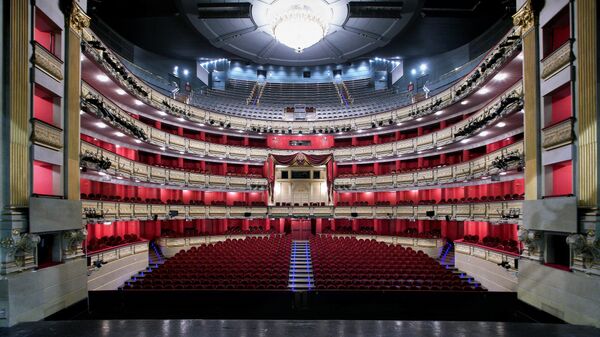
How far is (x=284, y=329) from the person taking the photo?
7242 millimetres

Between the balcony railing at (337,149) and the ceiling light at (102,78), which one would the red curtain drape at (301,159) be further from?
the ceiling light at (102,78)

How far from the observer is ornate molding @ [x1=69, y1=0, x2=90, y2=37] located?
1115 cm

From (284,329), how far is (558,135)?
911 cm

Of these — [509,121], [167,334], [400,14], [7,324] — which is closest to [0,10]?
[7,324]

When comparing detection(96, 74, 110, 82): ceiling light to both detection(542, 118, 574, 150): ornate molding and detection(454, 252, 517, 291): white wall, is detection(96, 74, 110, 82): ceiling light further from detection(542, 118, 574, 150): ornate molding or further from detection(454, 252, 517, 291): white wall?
detection(454, 252, 517, 291): white wall

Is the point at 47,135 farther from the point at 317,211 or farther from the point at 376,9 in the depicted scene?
the point at 317,211

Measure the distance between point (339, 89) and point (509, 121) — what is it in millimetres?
19505

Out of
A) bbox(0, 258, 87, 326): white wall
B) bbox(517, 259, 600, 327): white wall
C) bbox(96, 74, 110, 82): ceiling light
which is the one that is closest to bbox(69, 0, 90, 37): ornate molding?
bbox(96, 74, 110, 82): ceiling light

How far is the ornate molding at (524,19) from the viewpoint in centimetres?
1108

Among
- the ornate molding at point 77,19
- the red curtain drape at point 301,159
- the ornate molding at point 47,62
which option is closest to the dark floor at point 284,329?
the ornate molding at point 47,62

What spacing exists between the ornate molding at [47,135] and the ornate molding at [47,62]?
156 centimetres

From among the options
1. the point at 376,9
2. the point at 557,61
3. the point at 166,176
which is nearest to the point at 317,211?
the point at 166,176

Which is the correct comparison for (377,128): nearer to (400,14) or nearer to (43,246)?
(400,14)

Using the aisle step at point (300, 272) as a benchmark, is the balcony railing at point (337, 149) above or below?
above
